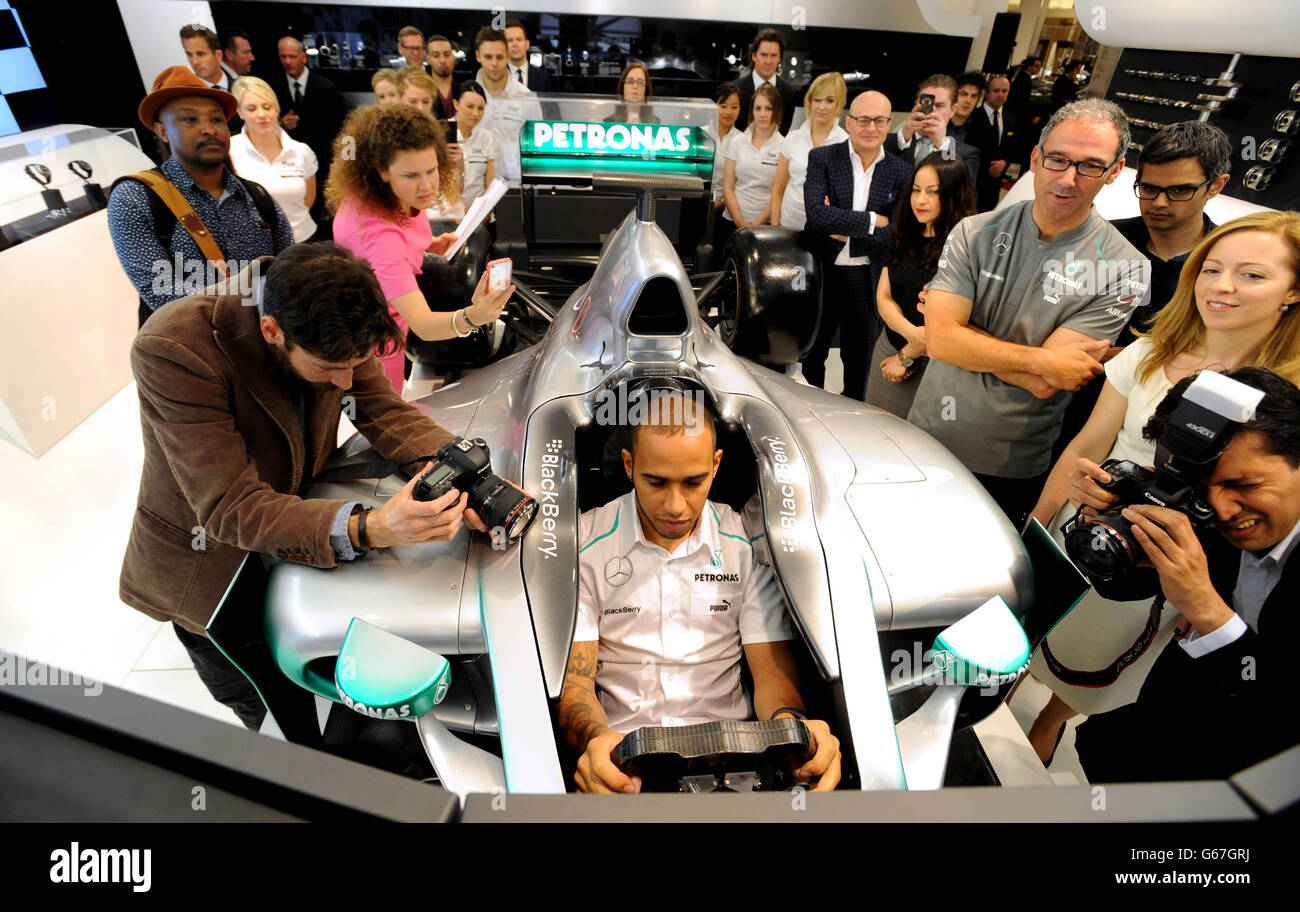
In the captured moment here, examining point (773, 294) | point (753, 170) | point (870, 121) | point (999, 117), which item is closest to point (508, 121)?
point (753, 170)

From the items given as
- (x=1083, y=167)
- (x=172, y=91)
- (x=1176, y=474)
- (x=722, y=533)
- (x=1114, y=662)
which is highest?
(x=172, y=91)

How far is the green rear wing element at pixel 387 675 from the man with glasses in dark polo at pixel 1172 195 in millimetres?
2122

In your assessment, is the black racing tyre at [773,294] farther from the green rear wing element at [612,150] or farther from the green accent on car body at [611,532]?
the green accent on car body at [611,532]

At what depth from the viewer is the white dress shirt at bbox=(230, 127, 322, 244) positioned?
12.8ft

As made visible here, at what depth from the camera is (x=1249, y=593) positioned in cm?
150

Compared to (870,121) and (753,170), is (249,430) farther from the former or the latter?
(753,170)

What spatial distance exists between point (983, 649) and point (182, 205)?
9.22 ft

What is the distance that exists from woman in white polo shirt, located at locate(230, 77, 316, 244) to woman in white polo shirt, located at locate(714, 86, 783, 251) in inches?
107

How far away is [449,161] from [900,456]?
6.76 feet

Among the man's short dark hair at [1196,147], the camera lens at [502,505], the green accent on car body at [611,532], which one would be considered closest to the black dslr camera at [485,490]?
the camera lens at [502,505]

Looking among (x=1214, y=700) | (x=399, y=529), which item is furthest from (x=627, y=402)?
(x=1214, y=700)

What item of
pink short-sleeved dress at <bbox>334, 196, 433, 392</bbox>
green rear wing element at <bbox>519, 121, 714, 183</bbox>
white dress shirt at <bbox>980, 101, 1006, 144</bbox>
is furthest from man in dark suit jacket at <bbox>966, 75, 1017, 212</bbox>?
pink short-sleeved dress at <bbox>334, 196, 433, 392</bbox>
